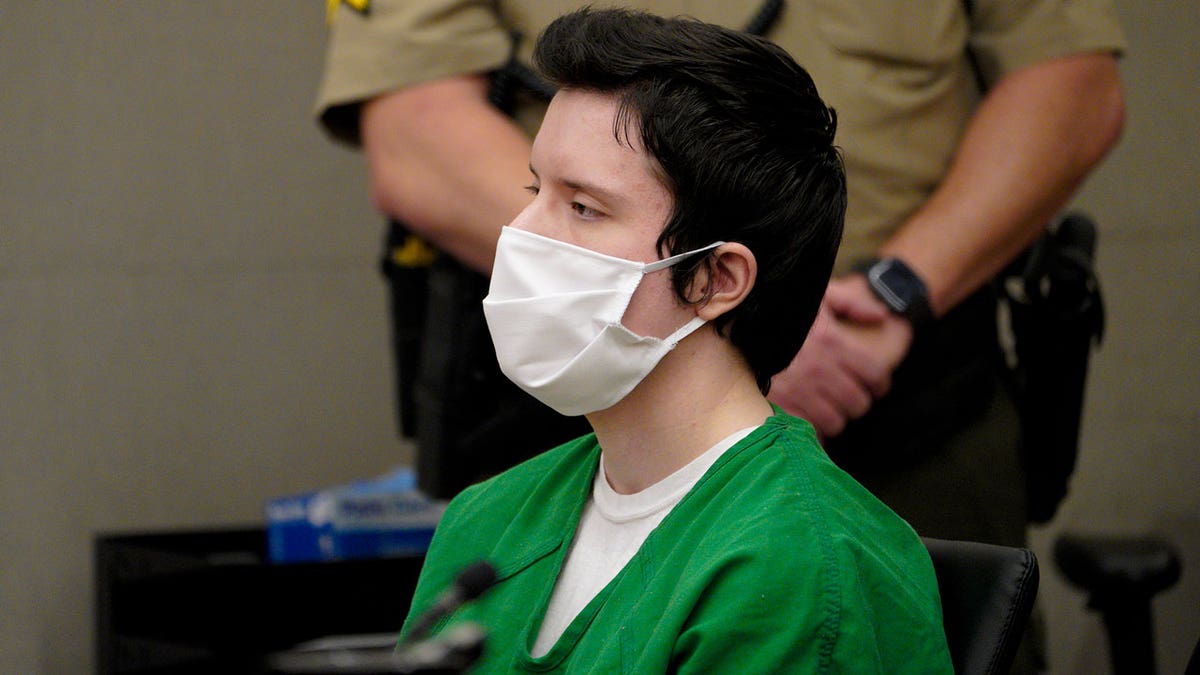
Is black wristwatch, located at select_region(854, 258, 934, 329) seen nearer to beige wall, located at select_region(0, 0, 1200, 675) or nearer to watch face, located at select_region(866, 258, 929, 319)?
watch face, located at select_region(866, 258, 929, 319)

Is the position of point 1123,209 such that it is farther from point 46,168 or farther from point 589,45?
point 46,168

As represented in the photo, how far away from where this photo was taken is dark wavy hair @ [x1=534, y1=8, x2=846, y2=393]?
1271 millimetres

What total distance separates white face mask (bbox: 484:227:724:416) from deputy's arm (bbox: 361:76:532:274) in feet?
2.10

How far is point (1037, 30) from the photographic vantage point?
2008 millimetres

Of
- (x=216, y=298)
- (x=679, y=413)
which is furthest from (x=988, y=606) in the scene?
(x=216, y=298)

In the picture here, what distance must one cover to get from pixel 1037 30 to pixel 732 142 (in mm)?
930

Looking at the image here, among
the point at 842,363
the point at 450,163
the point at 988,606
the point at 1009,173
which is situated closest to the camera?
the point at 988,606

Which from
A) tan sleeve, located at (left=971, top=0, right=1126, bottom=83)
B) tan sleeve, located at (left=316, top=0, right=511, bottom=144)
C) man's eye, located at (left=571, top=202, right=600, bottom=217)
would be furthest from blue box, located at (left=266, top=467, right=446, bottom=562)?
man's eye, located at (left=571, top=202, right=600, bottom=217)

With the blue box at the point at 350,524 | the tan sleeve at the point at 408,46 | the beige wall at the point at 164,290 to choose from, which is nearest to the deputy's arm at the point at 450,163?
the tan sleeve at the point at 408,46

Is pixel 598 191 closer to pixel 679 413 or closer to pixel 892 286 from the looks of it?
pixel 679 413

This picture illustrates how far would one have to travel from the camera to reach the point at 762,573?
1.08m

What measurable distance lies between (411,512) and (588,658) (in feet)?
5.89

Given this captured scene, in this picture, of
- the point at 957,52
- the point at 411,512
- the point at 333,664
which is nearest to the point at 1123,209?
the point at 957,52

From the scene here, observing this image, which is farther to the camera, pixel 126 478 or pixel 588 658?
pixel 126 478
